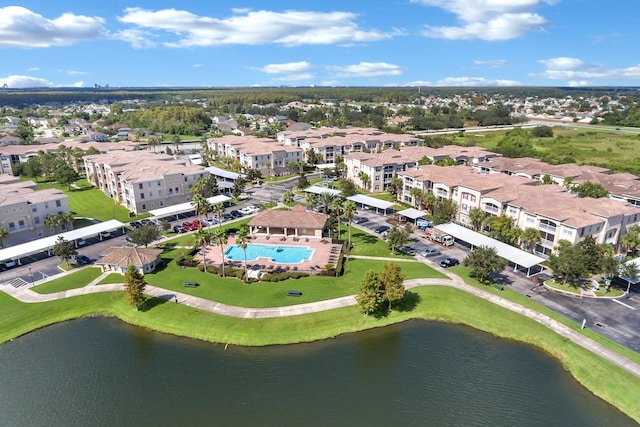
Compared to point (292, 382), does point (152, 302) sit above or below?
above

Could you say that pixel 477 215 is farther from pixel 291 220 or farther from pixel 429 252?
pixel 291 220

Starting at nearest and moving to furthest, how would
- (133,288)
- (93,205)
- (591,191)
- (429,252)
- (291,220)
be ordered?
(133,288), (429,252), (291,220), (591,191), (93,205)

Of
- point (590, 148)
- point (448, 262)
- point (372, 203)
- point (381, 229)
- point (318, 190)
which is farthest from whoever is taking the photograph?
point (590, 148)

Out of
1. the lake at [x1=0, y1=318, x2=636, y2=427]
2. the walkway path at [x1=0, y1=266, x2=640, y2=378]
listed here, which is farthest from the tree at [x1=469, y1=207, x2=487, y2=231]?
the lake at [x1=0, y1=318, x2=636, y2=427]

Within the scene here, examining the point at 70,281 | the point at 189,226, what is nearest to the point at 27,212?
the point at 70,281

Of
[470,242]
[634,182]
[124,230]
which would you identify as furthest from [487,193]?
[124,230]

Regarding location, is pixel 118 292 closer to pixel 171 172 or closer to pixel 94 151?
pixel 171 172
